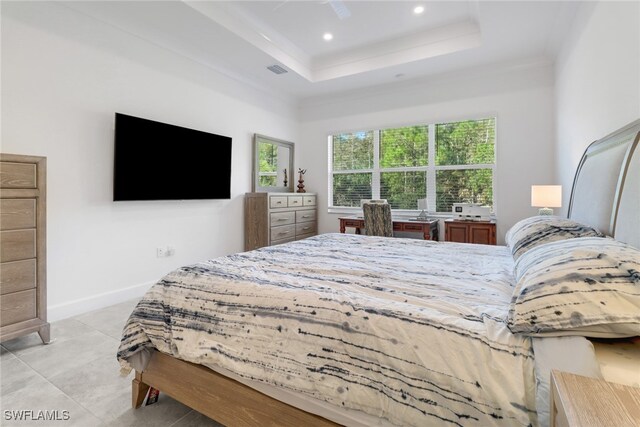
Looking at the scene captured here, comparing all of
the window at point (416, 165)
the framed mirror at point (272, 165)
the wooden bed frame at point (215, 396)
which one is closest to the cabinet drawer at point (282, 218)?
the framed mirror at point (272, 165)

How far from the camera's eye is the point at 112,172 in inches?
118

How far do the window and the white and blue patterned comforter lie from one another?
115 inches

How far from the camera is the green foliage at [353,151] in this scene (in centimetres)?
519

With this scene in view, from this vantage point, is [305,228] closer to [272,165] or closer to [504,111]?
[272,165]

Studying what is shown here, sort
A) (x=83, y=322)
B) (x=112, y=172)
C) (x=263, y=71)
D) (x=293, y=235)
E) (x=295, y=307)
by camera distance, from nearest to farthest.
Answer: (x=295, y=307)
(x=83, y=322)
(x=112, y=172)
(x=263, y=71)
(x=293, y=235)

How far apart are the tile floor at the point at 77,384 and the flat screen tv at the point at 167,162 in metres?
1.36

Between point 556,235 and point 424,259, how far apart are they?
70 centimetres

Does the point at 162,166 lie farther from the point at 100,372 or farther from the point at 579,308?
the point at 579,308

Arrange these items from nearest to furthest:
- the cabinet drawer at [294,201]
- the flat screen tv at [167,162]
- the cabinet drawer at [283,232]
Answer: the flat screen tv at [167,162]
the cabinet drawer at [283,232]
the cabinet drawer at [294,201]

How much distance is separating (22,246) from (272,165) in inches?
134

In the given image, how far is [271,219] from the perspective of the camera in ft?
14.3

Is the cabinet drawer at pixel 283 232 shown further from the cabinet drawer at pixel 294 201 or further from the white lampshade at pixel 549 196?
the white lampshade at pixel 549 196

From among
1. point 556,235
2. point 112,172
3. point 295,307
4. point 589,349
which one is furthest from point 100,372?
point 556,235

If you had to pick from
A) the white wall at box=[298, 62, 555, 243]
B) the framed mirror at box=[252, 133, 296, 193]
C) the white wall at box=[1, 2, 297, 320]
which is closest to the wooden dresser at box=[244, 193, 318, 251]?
the framed mirror at box=[252, 133, 296, 193]
